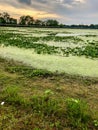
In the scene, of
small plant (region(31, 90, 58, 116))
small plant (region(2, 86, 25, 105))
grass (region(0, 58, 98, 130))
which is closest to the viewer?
grass (region(0, 58, 98, 130))

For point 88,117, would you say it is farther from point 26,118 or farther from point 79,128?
point 26,118

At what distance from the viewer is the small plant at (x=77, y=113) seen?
483 centimetres

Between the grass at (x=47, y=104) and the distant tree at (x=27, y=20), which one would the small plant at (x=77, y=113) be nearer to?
the grass at (x=47, y=104)

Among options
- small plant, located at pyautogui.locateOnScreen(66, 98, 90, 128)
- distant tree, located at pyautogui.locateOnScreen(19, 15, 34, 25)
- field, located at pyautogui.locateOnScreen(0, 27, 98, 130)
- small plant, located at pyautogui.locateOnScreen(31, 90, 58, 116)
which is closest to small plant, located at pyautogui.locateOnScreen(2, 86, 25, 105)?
field, located at pyautogui.locateOnScreen(0, 27, 98, 130)

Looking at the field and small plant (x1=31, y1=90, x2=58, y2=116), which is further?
small plant (x1=31, y1=90, x2=58, y2=116)

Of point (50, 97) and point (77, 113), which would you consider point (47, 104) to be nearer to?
point (50, 97)

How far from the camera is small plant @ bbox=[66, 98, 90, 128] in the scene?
4832 millimetres

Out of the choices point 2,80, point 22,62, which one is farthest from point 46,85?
point 22,62

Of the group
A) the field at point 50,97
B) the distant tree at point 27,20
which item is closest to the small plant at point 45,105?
the field at point 50,97

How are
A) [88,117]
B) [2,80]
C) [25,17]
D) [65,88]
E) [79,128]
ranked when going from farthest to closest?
[25,17] < [2,80] < [65,88] < [88,117] < [79,128]

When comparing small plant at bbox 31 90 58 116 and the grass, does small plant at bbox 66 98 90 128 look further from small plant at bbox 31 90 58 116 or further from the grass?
small plant at bbox 31 90 58 116

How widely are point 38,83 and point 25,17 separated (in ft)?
225

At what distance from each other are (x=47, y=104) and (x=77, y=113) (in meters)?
0.63

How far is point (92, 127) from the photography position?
475 cm
